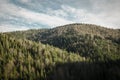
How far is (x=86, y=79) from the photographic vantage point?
100438 millimetres

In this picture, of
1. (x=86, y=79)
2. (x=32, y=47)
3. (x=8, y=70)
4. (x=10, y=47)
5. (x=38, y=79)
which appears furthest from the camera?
(x=32, y=47)

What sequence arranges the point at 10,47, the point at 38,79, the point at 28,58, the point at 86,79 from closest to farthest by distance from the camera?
the point at 86,79
the point at 38,79
the point at 28,58
the point at 10,47

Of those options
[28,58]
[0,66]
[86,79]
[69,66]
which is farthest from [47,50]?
[86,79]

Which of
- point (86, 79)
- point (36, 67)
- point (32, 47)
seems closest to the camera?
point (86, 79)

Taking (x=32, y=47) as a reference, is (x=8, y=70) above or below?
below

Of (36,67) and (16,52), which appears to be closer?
(36,67)

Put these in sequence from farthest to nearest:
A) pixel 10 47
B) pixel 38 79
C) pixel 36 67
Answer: pixel 10 47
pixel 36 67
pixel 38 79

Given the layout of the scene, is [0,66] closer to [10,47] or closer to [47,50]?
[10,47]

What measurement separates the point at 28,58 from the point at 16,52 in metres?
15.5

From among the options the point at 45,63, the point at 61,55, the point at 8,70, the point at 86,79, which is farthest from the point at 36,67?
the point at 86,79

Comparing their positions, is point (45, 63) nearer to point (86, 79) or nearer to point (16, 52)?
point (16, 52)

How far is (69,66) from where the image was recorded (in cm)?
Result: 15788

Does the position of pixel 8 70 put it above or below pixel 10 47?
below

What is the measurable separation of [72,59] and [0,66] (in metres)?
74.8
